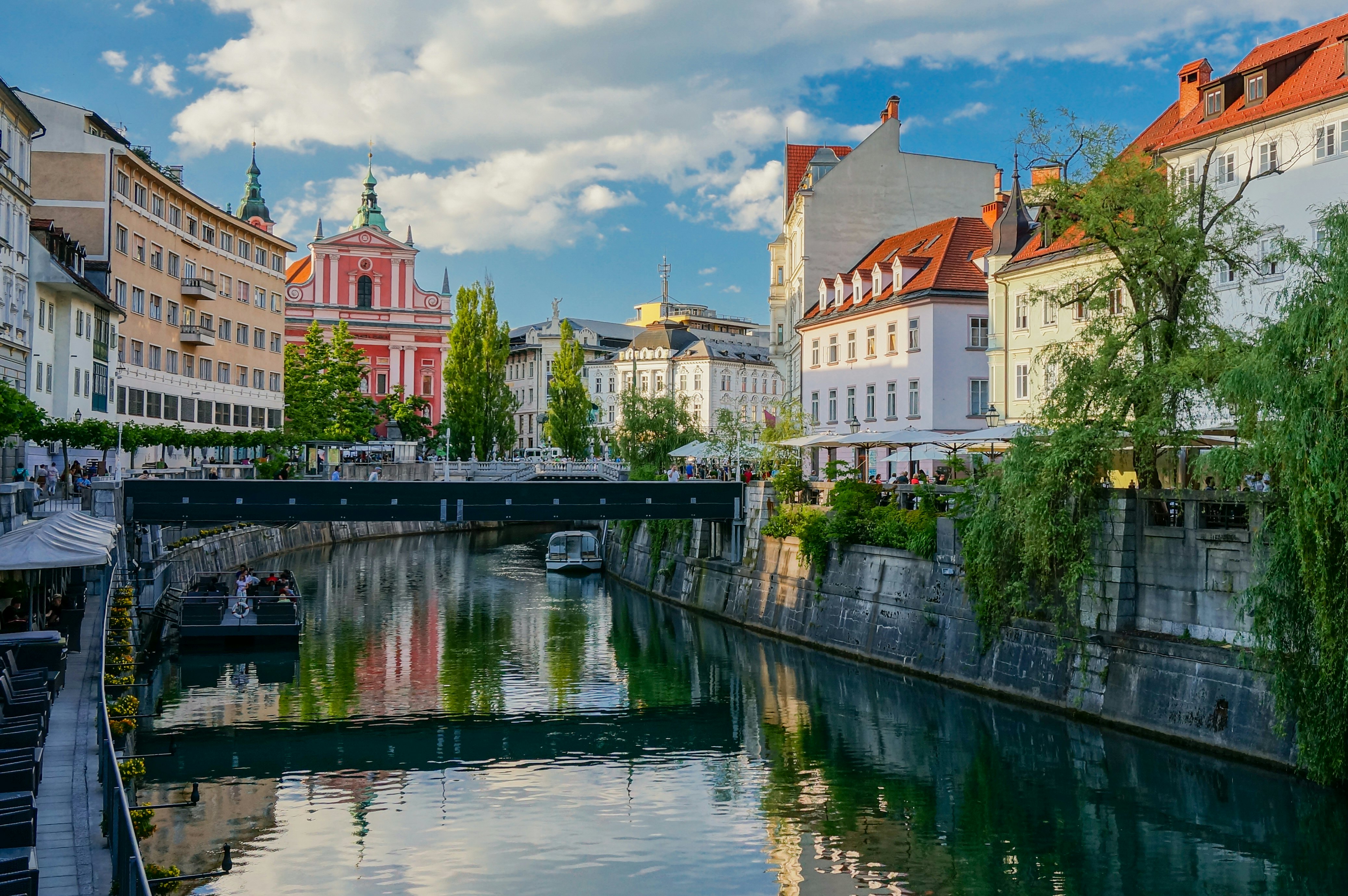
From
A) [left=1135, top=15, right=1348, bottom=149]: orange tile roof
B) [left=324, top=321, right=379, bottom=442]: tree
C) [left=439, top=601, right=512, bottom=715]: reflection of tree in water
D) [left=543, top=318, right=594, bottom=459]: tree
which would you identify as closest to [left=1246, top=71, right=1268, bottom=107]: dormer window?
[left=1135, top=15, right=1348, bottom=149]: orange tile roof

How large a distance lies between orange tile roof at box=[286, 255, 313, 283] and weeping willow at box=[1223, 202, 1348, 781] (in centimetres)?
10484

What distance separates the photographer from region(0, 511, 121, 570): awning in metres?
24.2

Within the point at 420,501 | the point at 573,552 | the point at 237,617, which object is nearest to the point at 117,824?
the point at 237,617

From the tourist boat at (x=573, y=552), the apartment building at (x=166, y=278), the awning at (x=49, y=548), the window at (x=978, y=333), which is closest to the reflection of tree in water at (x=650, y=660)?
the awning at (x=49, y=548)

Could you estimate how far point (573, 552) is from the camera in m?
72.2

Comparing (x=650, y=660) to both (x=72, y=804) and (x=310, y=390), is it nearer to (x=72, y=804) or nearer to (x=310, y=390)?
(x=72, y=804)

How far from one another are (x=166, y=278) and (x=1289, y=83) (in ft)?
185

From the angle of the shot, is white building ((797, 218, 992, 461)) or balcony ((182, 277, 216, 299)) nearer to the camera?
white building ((797, 218, 992, 461))

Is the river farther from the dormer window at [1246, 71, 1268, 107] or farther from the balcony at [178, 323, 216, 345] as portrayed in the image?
the balcony at [178, 323, 216, 345]

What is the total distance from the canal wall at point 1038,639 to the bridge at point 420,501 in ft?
9.27

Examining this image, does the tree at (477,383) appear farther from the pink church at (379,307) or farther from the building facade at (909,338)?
the building facade at (909,338)

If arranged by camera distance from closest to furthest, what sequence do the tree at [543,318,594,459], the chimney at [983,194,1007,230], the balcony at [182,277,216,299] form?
the chimney at [983,194,1007,230]
the balcony at [182,277,216,299]
the tree at [543,318,594,459]

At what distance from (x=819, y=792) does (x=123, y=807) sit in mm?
15723

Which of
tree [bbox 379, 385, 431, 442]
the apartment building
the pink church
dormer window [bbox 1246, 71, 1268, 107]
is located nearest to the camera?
dormer window [bbox 1246, 71, 1268, 107]
